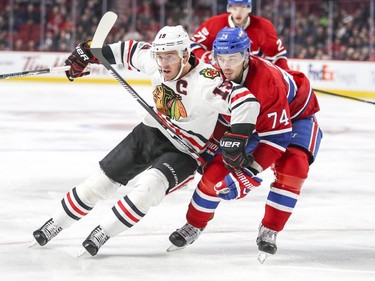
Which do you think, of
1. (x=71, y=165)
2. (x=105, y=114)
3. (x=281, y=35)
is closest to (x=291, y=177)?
(x=71, y=165)

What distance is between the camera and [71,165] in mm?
6055

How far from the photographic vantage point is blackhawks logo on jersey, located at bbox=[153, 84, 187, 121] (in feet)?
11.9

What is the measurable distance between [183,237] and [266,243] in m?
0.37

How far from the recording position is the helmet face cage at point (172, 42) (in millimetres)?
3514

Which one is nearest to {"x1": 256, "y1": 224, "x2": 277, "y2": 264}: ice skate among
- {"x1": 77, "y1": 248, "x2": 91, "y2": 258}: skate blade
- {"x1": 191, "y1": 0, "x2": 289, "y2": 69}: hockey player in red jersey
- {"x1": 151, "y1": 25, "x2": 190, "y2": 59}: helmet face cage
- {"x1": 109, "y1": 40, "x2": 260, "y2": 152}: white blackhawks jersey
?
{"x1": 109, "y1": 40, "x2": 260, "y2": 152}: white blackhawks jersey

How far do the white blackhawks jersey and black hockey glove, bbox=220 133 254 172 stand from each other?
0.23 feet

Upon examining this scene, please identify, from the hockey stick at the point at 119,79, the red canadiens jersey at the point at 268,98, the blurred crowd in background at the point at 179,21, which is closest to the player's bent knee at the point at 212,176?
the hockey stick at the point at 119,79

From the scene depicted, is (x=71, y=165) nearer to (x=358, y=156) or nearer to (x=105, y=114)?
(x=358, y=156)

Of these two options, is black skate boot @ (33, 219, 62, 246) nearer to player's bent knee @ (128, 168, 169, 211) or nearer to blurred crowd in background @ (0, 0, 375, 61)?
player's bent knee @ (128, 168, 169, 211)

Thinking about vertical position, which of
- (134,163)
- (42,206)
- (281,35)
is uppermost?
(134,163)

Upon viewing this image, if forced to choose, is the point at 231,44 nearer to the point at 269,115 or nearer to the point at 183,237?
the point at 269,115

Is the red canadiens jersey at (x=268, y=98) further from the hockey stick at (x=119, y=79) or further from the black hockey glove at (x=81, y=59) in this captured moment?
the black hockey glove at (x=81, y=59)

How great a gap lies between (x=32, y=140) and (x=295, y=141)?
3.93 meters

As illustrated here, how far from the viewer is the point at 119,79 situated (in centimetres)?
388
